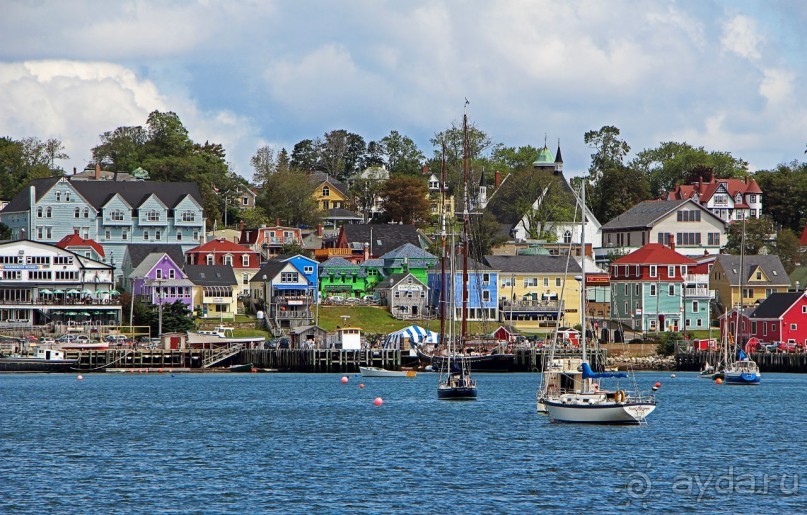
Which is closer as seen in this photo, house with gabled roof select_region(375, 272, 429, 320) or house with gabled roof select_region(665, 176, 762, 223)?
house with gabled roof select_region(375, 272, 429, 320)

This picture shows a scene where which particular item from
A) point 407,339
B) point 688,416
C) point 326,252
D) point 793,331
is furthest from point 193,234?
point 688,416

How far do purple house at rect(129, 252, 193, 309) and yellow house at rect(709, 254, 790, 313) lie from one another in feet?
176

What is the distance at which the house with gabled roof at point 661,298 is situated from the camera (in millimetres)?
135625

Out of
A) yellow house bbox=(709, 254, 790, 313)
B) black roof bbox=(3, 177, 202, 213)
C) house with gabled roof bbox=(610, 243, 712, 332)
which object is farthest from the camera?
black roof bbox=(3, 177, 202, 213)

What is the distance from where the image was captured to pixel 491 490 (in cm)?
4538

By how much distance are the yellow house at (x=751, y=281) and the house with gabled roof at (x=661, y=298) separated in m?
4.80

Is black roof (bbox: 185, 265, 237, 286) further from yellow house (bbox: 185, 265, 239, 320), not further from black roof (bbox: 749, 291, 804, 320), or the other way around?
black roof (bbox: 749, 291, 804, 320)

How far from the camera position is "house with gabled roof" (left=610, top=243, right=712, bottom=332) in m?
136

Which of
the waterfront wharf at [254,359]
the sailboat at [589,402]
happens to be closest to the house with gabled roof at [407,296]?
the waterfront wharf at [254,359]

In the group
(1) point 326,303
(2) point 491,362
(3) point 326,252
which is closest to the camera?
(2) point 491,362

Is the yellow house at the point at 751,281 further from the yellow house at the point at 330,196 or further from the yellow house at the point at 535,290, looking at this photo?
the yellow house at the point at 330,196

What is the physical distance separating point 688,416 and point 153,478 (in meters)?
33.6

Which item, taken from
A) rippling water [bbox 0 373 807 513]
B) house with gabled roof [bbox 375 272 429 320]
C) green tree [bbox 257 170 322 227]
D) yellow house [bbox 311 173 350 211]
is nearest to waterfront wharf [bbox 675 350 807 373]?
house with gabled roof [bbox 375 272 429 320]

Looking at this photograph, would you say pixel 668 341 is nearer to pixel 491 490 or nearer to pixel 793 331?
pixel 793 331
